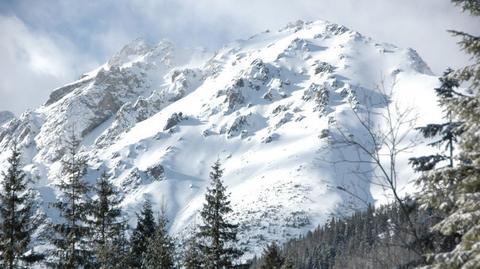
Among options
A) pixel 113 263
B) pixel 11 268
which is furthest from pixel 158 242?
pixel 11 268

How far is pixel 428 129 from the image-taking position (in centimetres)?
1515

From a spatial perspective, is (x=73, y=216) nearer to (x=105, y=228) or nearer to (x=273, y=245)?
(x=105, y=228)

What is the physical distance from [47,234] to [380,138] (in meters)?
20.1

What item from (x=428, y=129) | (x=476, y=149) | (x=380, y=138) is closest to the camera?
(x=380, y=138)

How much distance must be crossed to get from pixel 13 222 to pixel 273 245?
14826 millimetres

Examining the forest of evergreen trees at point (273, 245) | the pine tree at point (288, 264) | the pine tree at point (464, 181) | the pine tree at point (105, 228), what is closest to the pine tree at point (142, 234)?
Result: the forest of evergreen trees at point (273, 245)

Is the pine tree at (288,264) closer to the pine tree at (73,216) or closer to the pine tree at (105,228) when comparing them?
the pine tree at (105,228)

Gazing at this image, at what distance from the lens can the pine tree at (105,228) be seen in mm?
22547

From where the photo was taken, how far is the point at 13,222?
898 inches

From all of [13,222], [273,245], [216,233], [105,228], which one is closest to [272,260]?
[273,245]

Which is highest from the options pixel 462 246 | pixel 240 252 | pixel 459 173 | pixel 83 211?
Answer: pixel 83 211

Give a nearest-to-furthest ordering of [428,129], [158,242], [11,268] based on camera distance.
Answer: [428,129] < [11,268] < [158,242]

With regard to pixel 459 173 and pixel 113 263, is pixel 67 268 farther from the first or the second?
pixel 459 173

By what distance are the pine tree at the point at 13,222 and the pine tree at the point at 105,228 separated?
296cm
